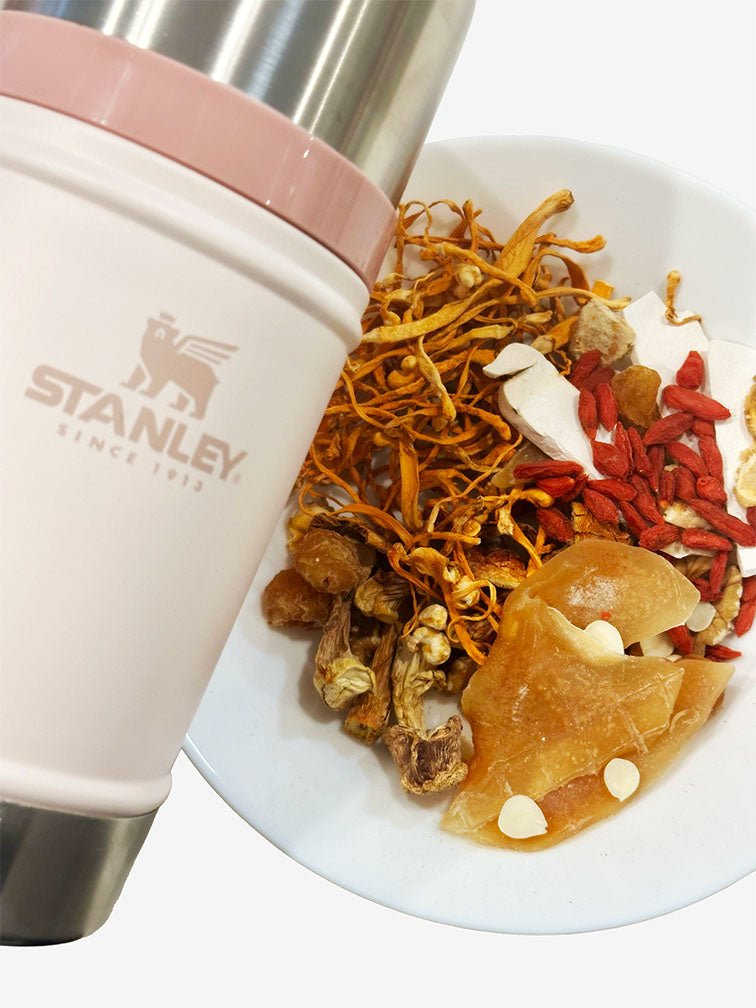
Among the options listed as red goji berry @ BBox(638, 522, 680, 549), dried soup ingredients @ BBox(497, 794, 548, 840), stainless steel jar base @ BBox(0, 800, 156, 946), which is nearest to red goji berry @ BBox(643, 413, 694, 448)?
red goji berry @ BBox(638, 522, 680, 549)

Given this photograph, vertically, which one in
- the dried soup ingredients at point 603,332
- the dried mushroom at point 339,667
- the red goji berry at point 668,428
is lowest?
the dried mushroom at point 339,667

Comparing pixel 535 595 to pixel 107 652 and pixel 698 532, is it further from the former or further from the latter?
pixel 107 652

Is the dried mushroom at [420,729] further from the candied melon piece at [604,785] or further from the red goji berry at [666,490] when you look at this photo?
the red goji berry at [666,490]

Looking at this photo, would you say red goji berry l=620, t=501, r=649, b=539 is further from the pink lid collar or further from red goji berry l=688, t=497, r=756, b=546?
the pink lid collar

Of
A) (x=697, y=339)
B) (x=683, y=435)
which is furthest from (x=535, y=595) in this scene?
(x=697, y=339)

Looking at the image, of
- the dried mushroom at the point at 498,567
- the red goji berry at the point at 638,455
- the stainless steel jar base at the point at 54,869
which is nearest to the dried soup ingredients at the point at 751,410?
the red goji berry at the point at 638,455

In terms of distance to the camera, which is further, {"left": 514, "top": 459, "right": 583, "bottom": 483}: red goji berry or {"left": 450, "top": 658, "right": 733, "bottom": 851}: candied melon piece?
{"left": 514, "top": 459, "right": 583, "bottom": 483}: red goji berry

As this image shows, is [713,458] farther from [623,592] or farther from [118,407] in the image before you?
[118,407]
